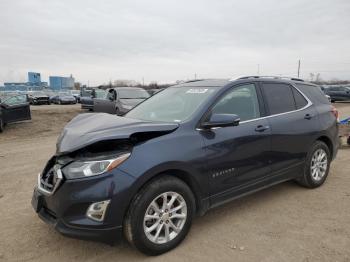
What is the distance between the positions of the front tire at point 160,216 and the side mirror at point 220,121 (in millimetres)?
681

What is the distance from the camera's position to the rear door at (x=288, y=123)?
165 inches

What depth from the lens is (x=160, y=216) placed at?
10.1 feet

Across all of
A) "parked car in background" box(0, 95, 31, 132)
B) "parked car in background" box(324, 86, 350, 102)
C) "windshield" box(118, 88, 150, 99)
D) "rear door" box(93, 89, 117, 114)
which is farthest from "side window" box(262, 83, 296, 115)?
"parked car in background" box(324, 86, 350, 102)

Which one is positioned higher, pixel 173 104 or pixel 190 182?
pixel 173 104

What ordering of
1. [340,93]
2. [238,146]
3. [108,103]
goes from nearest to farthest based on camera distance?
[238,146] → [108,103] → [340,93]

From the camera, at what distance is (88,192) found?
109 inches

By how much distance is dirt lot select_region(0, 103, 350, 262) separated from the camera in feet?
10.2

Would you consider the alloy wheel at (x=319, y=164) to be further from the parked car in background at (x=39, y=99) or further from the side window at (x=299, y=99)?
the parked car in background at (x=39, y=99)

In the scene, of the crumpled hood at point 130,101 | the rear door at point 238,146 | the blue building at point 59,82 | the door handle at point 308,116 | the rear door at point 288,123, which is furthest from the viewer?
the blue building at point 59,82

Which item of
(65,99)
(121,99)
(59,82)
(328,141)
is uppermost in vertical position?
(59,82)

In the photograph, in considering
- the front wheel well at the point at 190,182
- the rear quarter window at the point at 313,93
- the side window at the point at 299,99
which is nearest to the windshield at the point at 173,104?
the front wheel well at the point at 190,182

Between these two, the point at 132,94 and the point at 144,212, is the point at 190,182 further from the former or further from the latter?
the point at 132,94

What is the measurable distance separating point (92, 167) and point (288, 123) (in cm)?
281

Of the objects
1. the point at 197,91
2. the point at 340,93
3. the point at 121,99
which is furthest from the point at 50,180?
the point at 340,93
